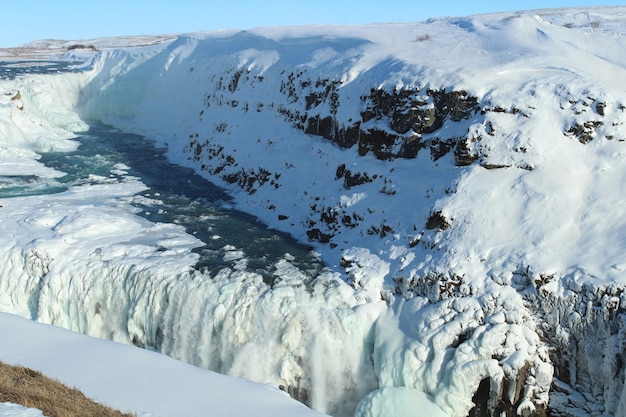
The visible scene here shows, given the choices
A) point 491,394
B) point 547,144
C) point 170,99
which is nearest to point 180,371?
point 491,394

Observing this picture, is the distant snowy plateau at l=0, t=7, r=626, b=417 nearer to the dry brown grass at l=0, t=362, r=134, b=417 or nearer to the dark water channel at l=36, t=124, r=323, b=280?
the dark water channel at l=36, t=124, r=323, b=280

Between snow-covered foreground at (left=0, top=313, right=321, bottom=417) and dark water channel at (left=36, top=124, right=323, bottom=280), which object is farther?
dark water channel at (left=36, top=124, right=323, bottom=280)

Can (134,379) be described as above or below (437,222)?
below

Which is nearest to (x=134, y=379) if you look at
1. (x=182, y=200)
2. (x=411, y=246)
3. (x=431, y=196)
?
(x=411, y=246)

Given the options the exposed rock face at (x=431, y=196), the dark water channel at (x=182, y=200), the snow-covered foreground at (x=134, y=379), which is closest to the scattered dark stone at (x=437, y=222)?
the exposed rock face at (x=431, y=196)

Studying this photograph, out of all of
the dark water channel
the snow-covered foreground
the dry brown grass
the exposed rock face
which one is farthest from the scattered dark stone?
the dry brown grass

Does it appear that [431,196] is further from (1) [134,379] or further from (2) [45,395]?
(2) [45,395]

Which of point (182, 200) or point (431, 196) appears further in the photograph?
point (182, 200)
